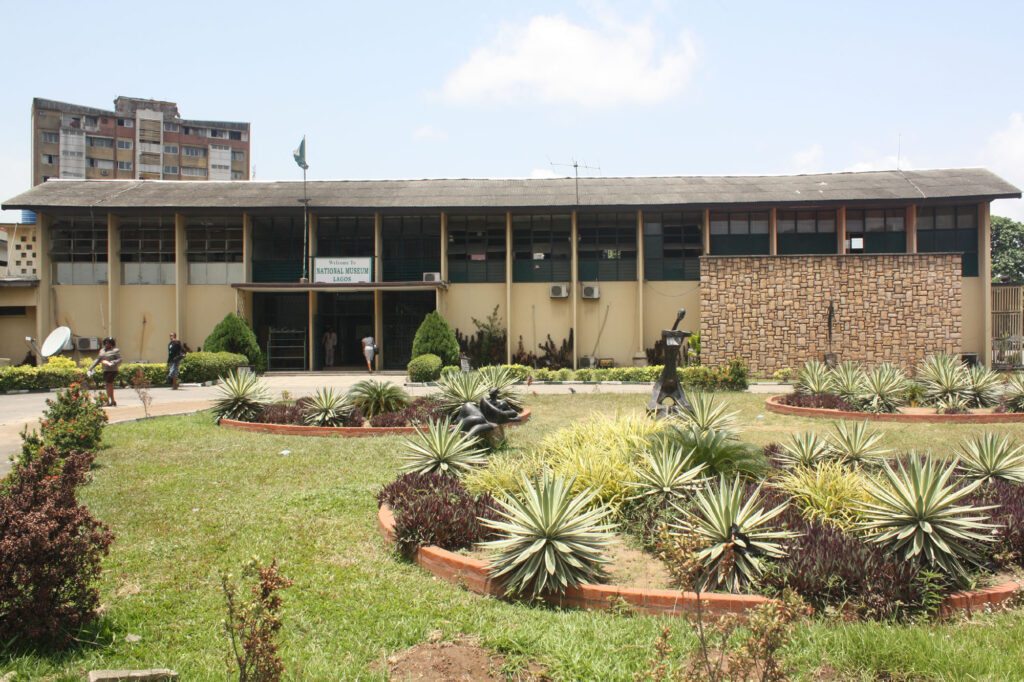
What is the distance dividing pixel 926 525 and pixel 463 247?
2347cm

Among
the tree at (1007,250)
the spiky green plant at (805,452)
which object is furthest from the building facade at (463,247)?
the tree at (1007,250)

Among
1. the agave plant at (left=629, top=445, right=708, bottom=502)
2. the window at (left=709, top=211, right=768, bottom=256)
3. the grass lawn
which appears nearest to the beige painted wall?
the window at (left=709, top=211, right=768, bottom=256)

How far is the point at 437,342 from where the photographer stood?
2347 centimetres

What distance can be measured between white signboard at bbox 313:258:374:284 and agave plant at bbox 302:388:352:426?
14.4 m

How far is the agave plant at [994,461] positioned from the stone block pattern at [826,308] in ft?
52.6

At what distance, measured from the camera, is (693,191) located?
26.3m

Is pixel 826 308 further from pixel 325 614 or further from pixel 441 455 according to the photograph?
pixel 325 614

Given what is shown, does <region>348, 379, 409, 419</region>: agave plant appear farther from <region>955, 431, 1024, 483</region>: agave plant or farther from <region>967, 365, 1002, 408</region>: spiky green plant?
<region>967, 365, 1002, 408</region>: spiky green plant

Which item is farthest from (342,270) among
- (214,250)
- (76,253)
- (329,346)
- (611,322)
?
(76,253)

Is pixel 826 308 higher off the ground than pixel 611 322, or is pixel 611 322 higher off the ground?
pixel 826 308

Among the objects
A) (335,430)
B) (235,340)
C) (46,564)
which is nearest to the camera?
(46,564)

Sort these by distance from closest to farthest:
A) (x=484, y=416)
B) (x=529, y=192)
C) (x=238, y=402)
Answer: (x=484, y=416) < (x=238, y=402) < (x=529, y=192)

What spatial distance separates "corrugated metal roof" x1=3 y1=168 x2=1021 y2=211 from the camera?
24.8 meters

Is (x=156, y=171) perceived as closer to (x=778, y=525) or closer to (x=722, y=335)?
(x=722, y=335)
